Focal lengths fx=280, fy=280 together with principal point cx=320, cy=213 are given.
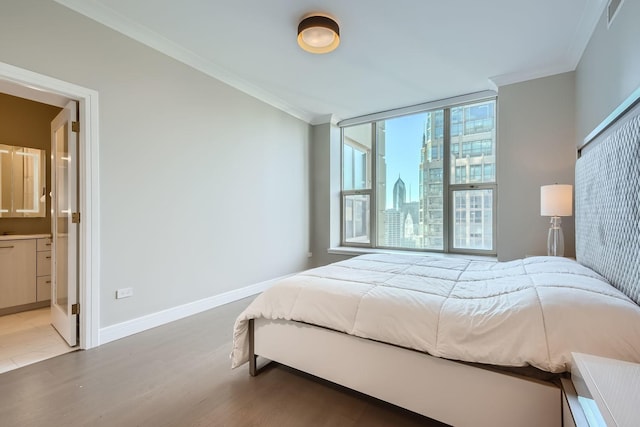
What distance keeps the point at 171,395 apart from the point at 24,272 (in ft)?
9.52

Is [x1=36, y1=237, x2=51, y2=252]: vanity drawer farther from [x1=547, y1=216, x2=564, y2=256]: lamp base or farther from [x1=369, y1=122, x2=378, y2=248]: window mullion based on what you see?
[x1=547, y1=216, x2=564, y2=256]: lamp base

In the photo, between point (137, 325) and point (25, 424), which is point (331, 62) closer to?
point (137, 325)

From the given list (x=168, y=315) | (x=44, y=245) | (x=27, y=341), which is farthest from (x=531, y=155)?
(x=44, y=245)

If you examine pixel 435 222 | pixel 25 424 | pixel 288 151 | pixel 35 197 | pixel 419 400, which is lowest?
pixel 25 424

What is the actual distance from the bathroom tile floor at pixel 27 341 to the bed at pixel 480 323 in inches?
64.7

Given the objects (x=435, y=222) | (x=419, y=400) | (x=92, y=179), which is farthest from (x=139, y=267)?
(x=435, y=222)

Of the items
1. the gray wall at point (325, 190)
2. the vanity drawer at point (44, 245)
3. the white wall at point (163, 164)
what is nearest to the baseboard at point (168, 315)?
the white wall at point (163, 164)

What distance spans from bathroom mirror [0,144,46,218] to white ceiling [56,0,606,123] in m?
2.30

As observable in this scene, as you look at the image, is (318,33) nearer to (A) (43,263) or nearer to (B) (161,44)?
(B) (161,44)

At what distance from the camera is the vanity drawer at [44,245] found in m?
3.32

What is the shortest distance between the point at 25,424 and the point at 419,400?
2070 millimetres

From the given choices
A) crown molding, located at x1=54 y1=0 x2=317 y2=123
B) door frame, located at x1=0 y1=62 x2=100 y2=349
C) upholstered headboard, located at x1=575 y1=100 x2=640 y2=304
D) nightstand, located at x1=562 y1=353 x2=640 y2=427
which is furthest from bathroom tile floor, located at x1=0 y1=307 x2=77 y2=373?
upholstered headboard, located at x1=575 y1=100 x2=640 y2=304

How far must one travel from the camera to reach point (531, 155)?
3240 millimetres

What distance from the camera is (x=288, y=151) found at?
14.7ft
